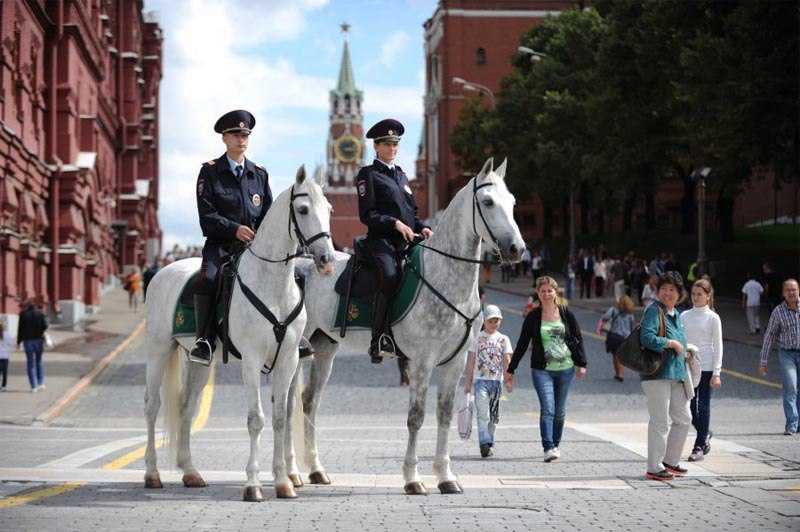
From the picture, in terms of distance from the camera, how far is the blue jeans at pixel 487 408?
17.2m

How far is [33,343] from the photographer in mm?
28656

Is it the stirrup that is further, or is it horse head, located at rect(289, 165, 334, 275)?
the stirrup

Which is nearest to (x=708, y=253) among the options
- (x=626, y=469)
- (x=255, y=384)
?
(x=626, y=469)

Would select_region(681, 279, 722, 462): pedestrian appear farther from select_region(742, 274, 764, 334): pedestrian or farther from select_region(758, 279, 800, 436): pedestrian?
select_region(742, 274, 764, 334): pedestrian

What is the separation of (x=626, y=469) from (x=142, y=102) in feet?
259

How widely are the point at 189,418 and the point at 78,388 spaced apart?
16.3 m

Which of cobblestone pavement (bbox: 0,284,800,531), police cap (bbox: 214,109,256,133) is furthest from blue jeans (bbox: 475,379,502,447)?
police cap (bbox: 214,109,256,133)

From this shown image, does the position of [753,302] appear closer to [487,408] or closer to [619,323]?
[619,323]

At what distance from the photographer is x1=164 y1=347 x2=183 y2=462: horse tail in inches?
543

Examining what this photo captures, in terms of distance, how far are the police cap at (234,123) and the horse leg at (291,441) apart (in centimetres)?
225

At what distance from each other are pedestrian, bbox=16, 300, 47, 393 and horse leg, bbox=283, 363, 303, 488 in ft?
51.3

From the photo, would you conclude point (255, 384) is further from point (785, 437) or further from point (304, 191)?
point (785, 437)

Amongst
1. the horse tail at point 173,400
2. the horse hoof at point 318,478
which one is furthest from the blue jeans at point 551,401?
the horse tail at point 173,400

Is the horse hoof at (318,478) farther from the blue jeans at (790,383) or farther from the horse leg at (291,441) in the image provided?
the blue jeans at (790,383)
